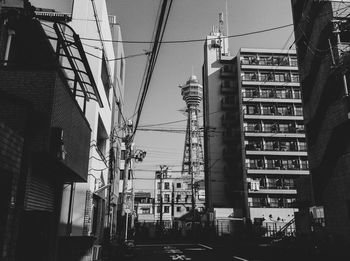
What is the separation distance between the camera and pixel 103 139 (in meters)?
20.1

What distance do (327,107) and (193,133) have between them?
7920 cm

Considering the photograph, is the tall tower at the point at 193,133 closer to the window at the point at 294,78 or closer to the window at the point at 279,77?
the window at the point at 279,77

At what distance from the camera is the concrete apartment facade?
17.7 metres

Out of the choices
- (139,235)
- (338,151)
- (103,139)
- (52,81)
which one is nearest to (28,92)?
(52,81)

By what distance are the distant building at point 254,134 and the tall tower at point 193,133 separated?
108ft

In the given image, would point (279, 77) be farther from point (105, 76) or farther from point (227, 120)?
point (105, 76)

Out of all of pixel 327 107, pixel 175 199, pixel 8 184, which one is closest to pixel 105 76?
pixel 8 184

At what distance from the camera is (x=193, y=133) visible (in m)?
99.9

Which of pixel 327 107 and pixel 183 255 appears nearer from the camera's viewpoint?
pixel 183 255

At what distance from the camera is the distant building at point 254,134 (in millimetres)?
48594

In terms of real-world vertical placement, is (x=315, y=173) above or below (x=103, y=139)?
below

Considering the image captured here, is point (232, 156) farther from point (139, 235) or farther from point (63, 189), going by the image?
point (63, 189)

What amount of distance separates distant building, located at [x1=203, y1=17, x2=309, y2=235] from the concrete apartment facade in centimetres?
2335

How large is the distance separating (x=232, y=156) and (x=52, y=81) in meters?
51.1
